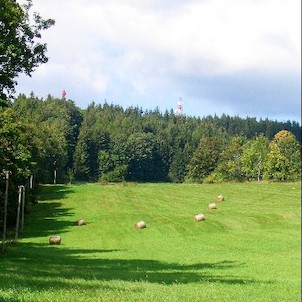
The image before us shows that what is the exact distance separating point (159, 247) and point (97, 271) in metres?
15.5

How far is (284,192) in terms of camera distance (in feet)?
234

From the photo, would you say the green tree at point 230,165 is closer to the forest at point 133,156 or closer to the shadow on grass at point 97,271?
the forest at point 133,156

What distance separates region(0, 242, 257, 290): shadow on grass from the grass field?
49 millimetres

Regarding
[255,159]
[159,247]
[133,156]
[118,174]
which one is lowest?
[159,247]

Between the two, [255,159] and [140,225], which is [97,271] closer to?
[140,225]

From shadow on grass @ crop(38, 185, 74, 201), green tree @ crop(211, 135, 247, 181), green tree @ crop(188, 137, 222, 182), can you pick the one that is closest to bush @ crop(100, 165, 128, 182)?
green tree @ crop(188, 137, 222, 182)

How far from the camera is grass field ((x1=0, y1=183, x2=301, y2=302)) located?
17.0 meters

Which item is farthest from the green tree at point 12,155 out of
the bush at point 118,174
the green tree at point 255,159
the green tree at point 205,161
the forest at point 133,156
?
the bush at point 118,174

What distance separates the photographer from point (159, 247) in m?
38.4

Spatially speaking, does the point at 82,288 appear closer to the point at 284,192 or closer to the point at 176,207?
the point at 176,207

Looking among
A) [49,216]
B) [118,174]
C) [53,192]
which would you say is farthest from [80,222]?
[118,174]

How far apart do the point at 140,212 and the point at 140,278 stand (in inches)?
1511

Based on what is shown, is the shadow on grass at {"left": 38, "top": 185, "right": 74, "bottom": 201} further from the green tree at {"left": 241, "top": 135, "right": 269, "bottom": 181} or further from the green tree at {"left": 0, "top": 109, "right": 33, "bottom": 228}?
the green tree at {"left": 241, "top": 135, "right": 269, "bottom": 181}

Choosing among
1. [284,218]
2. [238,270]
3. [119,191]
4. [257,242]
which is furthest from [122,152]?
[238,270]
